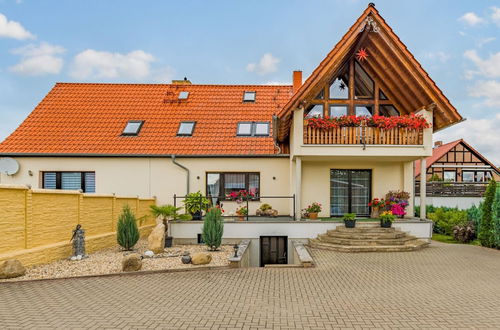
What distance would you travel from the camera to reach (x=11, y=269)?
739cm

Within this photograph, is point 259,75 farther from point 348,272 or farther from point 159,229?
point 348,272

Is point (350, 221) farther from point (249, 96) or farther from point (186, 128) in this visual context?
point (249, 96)

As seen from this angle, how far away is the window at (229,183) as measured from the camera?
15797 mm

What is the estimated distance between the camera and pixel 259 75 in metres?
27.0

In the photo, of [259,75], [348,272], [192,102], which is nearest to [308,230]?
[348,272]

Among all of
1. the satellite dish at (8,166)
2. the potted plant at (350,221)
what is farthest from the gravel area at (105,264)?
the satellite dish at (8,166)

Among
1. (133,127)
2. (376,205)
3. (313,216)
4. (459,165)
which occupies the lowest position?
(313,216)

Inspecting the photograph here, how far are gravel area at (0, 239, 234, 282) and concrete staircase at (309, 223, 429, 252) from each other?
3.22 m

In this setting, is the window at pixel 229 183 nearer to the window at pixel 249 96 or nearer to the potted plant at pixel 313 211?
the potted plant at pixel 313 211

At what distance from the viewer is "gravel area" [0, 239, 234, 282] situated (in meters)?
7.95

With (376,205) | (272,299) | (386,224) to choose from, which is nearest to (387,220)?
(386,224)

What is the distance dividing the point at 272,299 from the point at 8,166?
14559 mm

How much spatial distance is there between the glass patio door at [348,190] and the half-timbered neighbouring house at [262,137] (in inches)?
1.6

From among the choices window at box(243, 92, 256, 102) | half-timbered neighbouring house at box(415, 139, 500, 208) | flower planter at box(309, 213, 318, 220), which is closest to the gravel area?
flower planter at box(309, 213, 318, 220)
